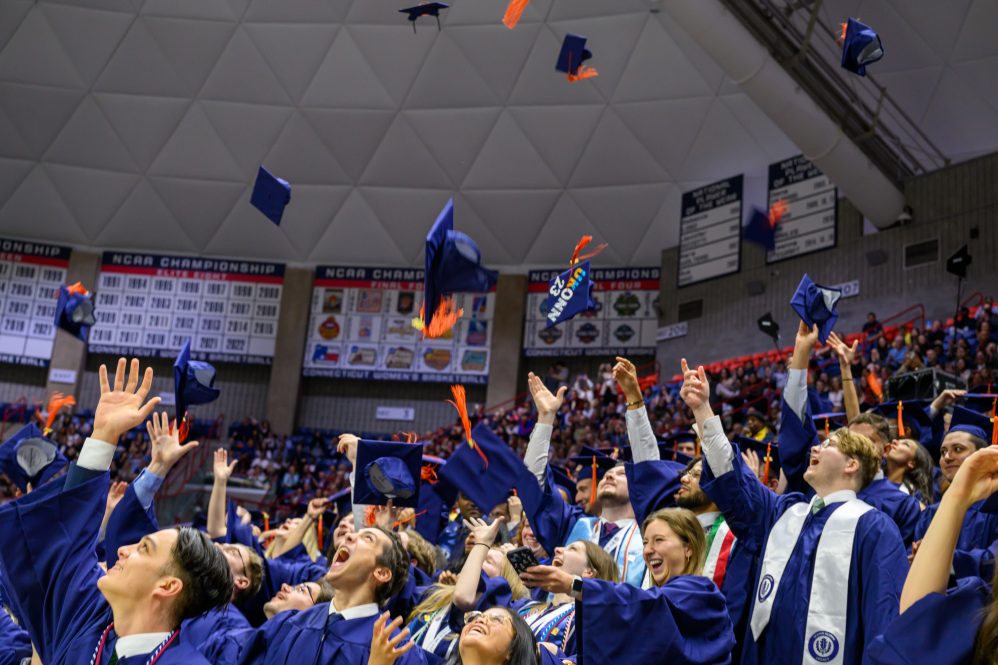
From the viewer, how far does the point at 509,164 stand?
2244 centimetres

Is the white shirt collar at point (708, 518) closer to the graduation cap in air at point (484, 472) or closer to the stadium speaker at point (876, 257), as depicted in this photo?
the graduation cap in air at point (484, 472)

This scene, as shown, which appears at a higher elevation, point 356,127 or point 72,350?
point 356,127

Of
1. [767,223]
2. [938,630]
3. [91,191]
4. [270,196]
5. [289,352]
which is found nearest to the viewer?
[938,630]

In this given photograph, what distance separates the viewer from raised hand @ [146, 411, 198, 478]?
429 centimetres

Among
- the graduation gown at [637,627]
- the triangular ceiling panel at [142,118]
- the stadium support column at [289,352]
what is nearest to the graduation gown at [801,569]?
the graduation gown at [637,627]

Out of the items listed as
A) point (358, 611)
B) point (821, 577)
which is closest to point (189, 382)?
point (358, 611)

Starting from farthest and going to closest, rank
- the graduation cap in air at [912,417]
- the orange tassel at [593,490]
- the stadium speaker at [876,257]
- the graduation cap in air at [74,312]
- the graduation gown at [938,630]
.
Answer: the stadium speaker at [876,257]
the graduation cap in air at [74,312]
the orange tassel at [593,490]
the graduation cap in air at [912,417]
the graduation gown at [938,630]

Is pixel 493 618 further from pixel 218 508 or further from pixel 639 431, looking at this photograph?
pixel 218 508

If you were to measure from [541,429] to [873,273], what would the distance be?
13.4 m

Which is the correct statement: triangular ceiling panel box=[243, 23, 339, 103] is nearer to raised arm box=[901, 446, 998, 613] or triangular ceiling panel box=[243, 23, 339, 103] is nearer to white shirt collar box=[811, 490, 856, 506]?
white shirt collar box=[811, 490, 856, 506]

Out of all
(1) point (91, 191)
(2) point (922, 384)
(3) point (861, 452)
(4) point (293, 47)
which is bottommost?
(3) point (861, 452)

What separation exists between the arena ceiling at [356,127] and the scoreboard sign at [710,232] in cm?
55

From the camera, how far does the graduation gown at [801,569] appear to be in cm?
377

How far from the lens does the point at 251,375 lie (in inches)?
965
